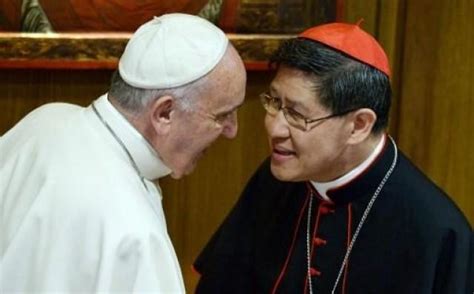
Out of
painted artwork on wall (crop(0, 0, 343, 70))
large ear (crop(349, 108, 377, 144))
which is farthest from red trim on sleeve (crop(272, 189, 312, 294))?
painted artwork on wall (crop(0, 0, 343, 70))

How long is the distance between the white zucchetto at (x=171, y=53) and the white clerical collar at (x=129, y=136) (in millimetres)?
78

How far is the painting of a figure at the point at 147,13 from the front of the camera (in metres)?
3.08

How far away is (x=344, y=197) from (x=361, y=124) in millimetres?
241

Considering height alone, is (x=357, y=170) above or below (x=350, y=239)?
above

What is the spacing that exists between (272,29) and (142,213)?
1.54 m

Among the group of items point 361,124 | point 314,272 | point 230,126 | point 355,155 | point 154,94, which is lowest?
point 314,272

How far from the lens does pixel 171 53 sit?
1.99 metres

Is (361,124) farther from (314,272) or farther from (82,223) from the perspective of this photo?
(82,223)

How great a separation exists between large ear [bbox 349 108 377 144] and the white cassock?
25.1 inches

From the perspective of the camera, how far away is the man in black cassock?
2.30 metres

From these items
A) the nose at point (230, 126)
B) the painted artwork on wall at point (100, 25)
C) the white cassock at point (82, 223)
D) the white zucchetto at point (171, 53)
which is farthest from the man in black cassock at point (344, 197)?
the painted artwork on wall at point (100, 25)

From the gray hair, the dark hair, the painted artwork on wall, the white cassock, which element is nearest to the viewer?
the white cassock

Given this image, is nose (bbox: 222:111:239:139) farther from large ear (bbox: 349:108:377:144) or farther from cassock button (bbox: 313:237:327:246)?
cassock button (bbox: 313:237:327:246)

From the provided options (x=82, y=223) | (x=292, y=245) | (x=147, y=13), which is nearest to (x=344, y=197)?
(x=292, y=245)
